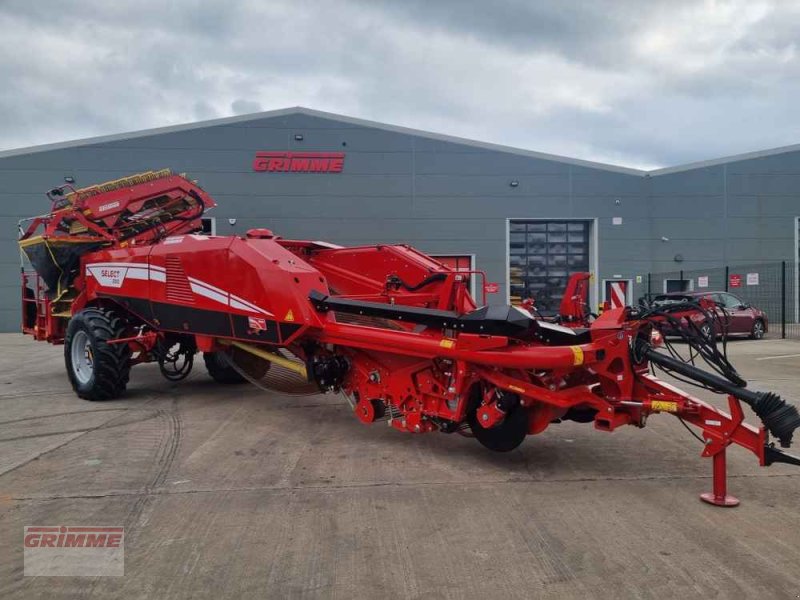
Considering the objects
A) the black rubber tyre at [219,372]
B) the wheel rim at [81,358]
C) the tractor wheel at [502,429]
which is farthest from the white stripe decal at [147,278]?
the tractor wheel at [502,429]

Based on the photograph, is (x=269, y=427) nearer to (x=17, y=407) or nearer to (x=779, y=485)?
(x=17, y=407)

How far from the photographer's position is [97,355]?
723 centimetres

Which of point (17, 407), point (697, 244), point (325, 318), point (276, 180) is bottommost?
point (17, 407)

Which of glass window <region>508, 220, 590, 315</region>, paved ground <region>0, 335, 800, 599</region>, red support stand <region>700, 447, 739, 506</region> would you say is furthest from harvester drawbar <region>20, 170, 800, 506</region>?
glass window <region>508, 220, 590, 315</region>

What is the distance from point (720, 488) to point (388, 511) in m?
2.23

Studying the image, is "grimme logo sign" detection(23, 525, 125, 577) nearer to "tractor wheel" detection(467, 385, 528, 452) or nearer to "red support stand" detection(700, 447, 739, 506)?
"tractor wheel" detection(467, 385, 528, 452)

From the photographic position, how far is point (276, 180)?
20859 millimetres

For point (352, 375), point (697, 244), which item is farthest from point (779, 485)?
point (697, 244)

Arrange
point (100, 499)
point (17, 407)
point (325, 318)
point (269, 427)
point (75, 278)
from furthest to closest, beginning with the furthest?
point (75, 278) < point (17, 407) < point (269, 427) < point (325, 318) < point (100, 499)

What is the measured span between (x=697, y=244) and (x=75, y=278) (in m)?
21.5

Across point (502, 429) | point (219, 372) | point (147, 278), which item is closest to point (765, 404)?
point (502, 429)

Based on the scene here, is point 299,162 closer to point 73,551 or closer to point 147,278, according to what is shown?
point 147,278

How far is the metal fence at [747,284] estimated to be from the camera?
70.5 feet

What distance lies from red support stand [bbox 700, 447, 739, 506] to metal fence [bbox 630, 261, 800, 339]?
731 inches
